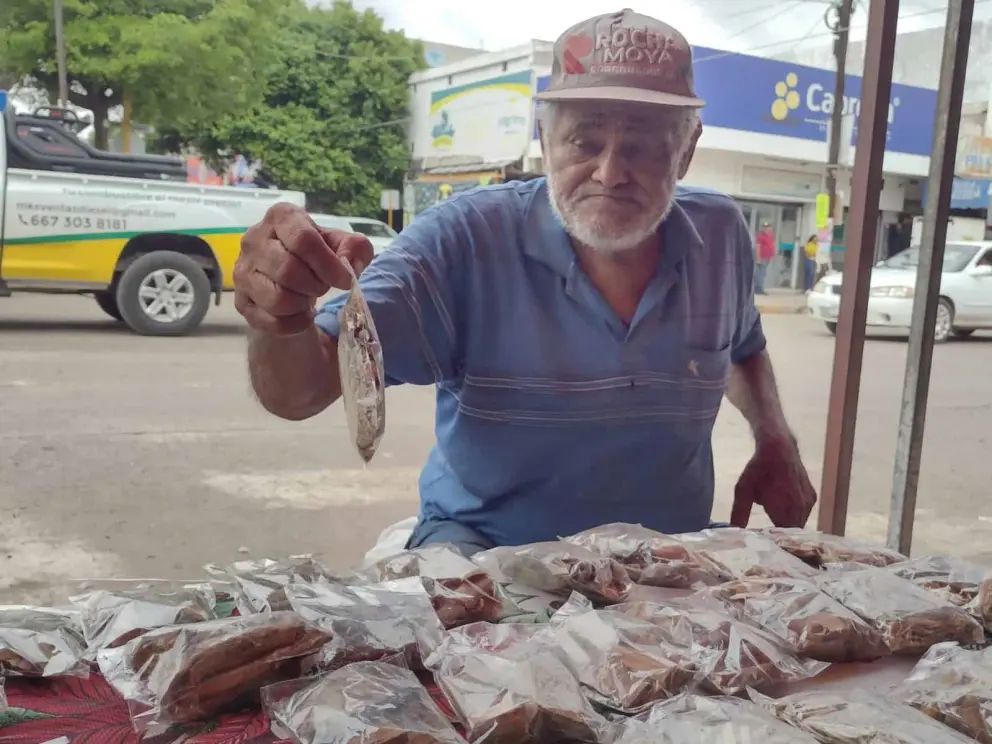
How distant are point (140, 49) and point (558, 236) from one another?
11011 mm

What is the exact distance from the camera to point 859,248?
7.32ft

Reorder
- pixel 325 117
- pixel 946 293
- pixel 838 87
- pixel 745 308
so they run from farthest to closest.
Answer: pixel 325 117, pixel 838 87, pixel 946 293, pixel 745 308

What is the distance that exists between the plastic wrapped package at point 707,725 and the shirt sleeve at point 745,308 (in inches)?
A: 49.9

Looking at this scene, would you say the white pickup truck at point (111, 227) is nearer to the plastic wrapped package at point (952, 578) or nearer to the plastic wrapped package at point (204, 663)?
the plastic wrapped package at point (952, 578)

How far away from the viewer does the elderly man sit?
5.50ft

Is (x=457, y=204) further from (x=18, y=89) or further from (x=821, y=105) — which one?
(x=821, y=105)

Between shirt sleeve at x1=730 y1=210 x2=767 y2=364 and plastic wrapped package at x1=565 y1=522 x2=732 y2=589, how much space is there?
809 millimetres

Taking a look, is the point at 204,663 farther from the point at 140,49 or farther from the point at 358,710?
Result: the point at 140,49

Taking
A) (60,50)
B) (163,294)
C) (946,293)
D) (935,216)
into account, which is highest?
(60,50)

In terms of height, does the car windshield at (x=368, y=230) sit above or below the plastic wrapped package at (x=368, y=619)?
above

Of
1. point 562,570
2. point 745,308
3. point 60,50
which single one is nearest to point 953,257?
point 745,308

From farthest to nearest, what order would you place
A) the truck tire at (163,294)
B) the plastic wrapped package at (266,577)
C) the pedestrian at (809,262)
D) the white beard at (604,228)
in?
the pedestrian at (809,262)
the truck tire at (163,294)
the white beard at (604,228)
the plastic wrapped package at (266,577)

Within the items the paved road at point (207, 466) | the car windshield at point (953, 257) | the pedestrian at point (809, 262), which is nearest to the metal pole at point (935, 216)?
the paved road at point (207, 466)

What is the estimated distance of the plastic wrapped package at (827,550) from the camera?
1.34 m
